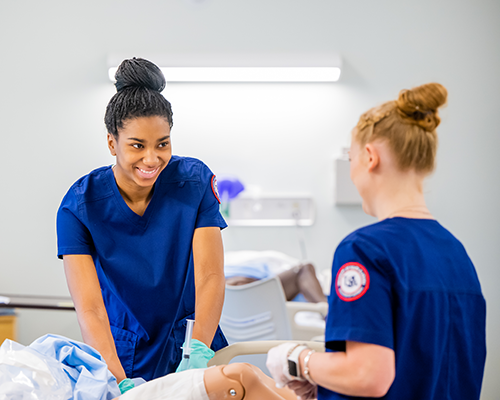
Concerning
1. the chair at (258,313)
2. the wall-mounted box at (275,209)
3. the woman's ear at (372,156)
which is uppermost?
the woman's ear at (372,156)

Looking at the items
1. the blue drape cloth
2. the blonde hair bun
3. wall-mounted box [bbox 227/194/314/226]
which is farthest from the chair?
the blonde hair bun

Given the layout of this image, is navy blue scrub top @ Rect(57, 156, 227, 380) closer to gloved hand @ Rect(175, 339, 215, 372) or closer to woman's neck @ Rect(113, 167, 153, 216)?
woman's neck @ Rect(113, 167, 153, 216)

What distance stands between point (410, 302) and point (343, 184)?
2024 millimetres

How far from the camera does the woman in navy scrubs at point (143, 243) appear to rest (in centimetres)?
114

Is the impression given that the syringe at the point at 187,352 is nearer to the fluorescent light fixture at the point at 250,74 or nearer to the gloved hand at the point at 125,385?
the gloved hand at the point at 125,385

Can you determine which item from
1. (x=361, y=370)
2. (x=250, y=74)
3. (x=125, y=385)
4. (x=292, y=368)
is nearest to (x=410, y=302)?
(x=361, y=370)

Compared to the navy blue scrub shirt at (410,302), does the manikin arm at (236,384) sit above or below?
below

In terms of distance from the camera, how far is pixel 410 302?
0.70 metres

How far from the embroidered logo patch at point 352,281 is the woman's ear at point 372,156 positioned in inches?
7.0

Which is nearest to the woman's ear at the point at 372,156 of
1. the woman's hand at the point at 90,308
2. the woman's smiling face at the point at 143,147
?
the woman's smiling face at the point at 143,147

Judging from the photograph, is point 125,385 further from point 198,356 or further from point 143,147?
point 143,147

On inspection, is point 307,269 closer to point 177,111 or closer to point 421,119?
point 177,111

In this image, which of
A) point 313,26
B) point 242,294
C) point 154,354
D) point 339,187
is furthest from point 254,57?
point 154,354

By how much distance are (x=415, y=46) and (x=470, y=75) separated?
37cm
